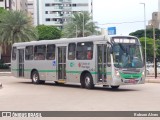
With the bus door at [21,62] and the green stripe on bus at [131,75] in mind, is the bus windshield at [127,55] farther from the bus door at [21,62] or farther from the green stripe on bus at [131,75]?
the bus door at [21,62]

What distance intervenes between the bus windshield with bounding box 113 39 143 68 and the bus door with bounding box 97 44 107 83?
67cm

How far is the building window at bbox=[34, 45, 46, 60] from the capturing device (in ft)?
93.9

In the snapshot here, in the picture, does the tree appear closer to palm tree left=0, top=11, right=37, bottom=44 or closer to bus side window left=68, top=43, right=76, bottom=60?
palm tree left=0, top=11, right=37, bottom=44

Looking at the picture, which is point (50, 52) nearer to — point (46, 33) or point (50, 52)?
point (50, 52)

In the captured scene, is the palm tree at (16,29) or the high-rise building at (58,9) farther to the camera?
the high-rise building at (58,9)

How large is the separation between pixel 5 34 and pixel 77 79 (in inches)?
1592

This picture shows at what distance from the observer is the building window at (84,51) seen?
949 inches

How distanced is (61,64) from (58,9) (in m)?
125

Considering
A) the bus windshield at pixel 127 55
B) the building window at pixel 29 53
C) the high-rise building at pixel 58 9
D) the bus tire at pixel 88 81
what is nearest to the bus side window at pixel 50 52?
the building window at pixel 29 53

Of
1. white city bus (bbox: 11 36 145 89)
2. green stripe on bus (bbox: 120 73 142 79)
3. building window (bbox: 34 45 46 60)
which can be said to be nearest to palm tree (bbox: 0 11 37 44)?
white city bus (bbox: 11 36 145 89)

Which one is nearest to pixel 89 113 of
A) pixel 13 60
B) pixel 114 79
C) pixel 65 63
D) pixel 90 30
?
pixel 114 79

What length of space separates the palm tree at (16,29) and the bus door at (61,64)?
3677cm

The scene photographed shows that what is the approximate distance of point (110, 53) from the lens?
2252 cm

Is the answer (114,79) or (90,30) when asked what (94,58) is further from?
(90,30)
